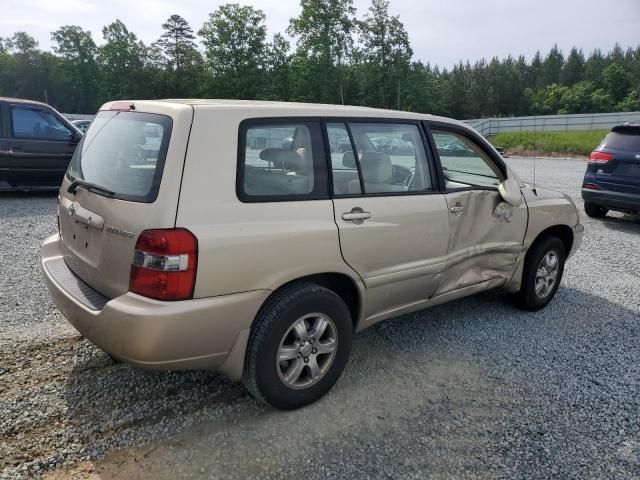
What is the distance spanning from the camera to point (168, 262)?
232 centimetres

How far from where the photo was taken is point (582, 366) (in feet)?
11.5

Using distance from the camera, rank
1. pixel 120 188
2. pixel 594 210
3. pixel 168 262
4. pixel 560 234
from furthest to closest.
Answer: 1. pixel 594 210
2. pixel 560 234
3. pixel 120 188
4. pixel 168 262

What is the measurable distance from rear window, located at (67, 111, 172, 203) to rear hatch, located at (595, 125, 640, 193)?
7.65 meters

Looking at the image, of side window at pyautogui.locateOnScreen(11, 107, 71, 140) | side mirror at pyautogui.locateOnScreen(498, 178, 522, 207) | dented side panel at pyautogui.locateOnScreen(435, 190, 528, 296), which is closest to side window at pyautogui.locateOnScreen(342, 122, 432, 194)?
dented side panel at pyautogui.locateOnScreen(435, 190, 528, 296)

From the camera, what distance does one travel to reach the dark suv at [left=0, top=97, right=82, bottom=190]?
888cm

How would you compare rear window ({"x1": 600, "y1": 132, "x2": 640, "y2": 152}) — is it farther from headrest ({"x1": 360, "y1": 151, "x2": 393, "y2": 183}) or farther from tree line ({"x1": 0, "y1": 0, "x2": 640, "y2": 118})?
tree line ({"x1": 0, "y1": 0, "x2": 640, "y2": 118})

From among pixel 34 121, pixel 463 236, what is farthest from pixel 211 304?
pixel 34 121

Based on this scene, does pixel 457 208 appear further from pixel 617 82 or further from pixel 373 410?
pixel 617 82

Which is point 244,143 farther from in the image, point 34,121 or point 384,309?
point 34,121

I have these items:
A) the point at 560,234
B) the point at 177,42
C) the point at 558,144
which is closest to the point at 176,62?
the point at 177,42

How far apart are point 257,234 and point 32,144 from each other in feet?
27.4

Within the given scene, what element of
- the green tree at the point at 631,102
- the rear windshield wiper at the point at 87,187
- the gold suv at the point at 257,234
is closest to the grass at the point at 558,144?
the gold suv at the point at 257,234

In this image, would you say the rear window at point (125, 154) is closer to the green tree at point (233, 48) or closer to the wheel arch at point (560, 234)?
the wheel arch at point (560, 234)

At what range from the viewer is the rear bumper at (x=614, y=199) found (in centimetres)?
766
